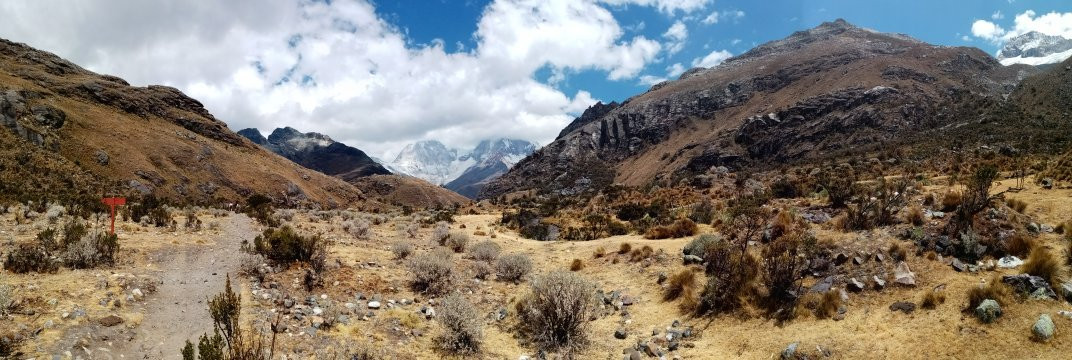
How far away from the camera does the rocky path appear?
7.76 m

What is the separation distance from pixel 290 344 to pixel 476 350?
3413mm

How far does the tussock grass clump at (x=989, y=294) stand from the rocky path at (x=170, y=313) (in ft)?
44.4

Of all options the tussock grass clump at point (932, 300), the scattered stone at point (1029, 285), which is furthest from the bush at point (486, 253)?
the scattered stone at point (1029, 285)

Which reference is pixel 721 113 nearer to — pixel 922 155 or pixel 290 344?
pixel 922 155

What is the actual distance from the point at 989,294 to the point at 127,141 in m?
94.2

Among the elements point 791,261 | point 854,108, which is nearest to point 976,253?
point 791,261

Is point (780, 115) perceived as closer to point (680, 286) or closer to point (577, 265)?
point (577, 265)

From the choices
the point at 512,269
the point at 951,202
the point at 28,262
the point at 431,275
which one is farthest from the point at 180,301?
the point at 951,202

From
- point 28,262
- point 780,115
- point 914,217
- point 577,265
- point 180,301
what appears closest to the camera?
point 180,301

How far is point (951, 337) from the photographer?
7.90m

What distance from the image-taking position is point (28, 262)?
34.0 ft

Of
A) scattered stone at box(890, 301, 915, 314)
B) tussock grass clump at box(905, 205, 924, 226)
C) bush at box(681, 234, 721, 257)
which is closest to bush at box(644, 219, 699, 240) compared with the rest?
bush at box(681, 234, 721, 257)

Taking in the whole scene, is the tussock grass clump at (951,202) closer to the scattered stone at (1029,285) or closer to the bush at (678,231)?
the scattered stone at (1029,285)

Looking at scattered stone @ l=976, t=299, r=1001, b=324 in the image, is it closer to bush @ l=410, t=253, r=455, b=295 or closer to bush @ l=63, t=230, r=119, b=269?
bush @ l=410, t=253, r=455, b=295
